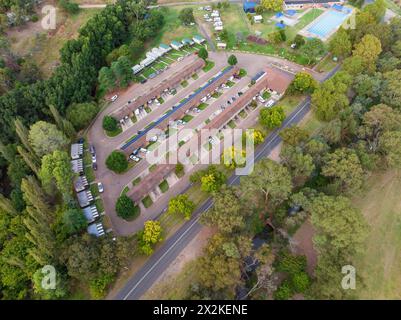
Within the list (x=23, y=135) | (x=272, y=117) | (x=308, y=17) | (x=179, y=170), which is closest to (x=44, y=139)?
(x=23, y=135)

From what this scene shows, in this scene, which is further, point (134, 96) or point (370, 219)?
point (134, 96)

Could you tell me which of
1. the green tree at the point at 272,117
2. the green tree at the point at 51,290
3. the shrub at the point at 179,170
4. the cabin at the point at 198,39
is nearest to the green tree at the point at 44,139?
the shrub at the point at 179,170

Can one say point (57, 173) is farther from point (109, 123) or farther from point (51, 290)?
point (51, 290)

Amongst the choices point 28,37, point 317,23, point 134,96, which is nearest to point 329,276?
point 134,96

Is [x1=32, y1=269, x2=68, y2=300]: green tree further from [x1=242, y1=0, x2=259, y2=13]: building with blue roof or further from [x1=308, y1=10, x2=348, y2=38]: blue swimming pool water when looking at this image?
[x1=242, y1=0, x2=259, y2=13]: building with blue roof

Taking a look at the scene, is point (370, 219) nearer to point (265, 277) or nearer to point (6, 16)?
point (265, 277)

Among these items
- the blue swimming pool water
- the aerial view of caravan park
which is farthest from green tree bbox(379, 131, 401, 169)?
the blue swimming pool water
